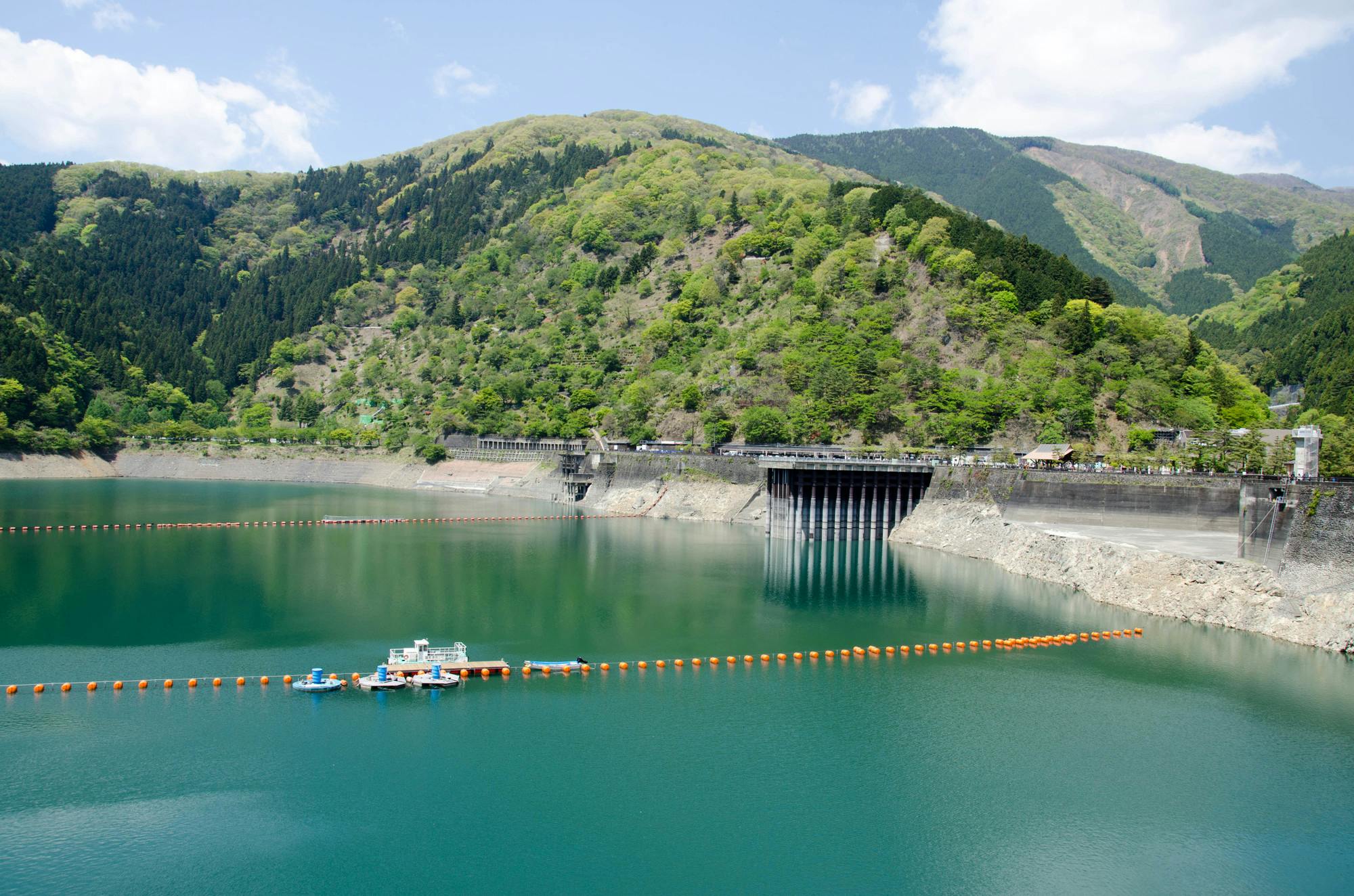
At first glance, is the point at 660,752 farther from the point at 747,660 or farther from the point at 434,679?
the point at 747,660

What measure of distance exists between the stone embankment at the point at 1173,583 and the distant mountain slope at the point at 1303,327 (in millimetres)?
50663

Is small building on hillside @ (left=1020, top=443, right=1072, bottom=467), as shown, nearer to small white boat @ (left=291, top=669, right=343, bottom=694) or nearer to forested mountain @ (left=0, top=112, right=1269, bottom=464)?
forested mountain @ (left=0, top=112, right=1269, bottom=464)

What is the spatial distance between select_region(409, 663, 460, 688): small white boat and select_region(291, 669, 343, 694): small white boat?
2615 mm

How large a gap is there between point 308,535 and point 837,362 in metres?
55.0

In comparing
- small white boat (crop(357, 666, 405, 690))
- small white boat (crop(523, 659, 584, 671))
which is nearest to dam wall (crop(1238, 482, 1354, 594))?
small white boat (crop(523, 659, 584, 671))

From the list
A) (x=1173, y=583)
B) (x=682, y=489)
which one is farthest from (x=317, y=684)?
(x=682, y=489)

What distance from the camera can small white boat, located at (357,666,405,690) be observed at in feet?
115

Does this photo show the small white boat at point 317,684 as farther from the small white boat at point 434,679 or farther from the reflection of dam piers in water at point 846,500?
the reflection of dam piers in water at point 846,500

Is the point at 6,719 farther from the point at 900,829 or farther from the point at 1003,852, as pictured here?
the point at 1003,852

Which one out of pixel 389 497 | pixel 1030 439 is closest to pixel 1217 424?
pixel 1030 439

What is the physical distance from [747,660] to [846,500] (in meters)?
37.3

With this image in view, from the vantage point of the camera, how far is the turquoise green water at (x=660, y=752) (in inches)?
930

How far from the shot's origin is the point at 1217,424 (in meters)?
86.7

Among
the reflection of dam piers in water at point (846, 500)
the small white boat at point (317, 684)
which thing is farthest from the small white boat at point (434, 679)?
the reflection of dam piers in water at point (846, 500)
